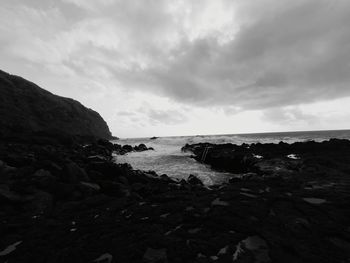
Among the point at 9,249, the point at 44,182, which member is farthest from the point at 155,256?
the point at 44,182

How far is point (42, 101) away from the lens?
6131cm

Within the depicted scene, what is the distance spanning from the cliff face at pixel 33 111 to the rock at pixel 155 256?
39.0m

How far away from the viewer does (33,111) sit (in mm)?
55719

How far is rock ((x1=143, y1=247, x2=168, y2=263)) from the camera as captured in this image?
374 centimetres

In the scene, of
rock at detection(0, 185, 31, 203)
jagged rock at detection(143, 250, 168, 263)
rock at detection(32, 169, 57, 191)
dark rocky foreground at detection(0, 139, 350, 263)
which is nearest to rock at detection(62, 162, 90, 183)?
rock at detection(32, 169, 57, 191)

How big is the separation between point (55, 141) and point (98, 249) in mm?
29886

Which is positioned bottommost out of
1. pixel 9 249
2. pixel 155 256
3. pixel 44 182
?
pixel 9 249

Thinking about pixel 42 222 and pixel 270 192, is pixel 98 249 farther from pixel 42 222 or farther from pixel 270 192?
pixel 270 192

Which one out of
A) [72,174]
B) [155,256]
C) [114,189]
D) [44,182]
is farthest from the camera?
[72,174]

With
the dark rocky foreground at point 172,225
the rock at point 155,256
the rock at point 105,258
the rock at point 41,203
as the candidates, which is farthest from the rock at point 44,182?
the rock at point 155,256

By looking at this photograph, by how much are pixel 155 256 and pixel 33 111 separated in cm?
6370

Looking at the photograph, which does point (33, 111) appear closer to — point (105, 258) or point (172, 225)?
point (172, 225)

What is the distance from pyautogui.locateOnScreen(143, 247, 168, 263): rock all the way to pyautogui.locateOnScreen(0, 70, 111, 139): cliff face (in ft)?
128

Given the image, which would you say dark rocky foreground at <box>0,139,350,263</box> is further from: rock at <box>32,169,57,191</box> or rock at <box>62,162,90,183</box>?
rock at <box>62,162,90,183</box>
